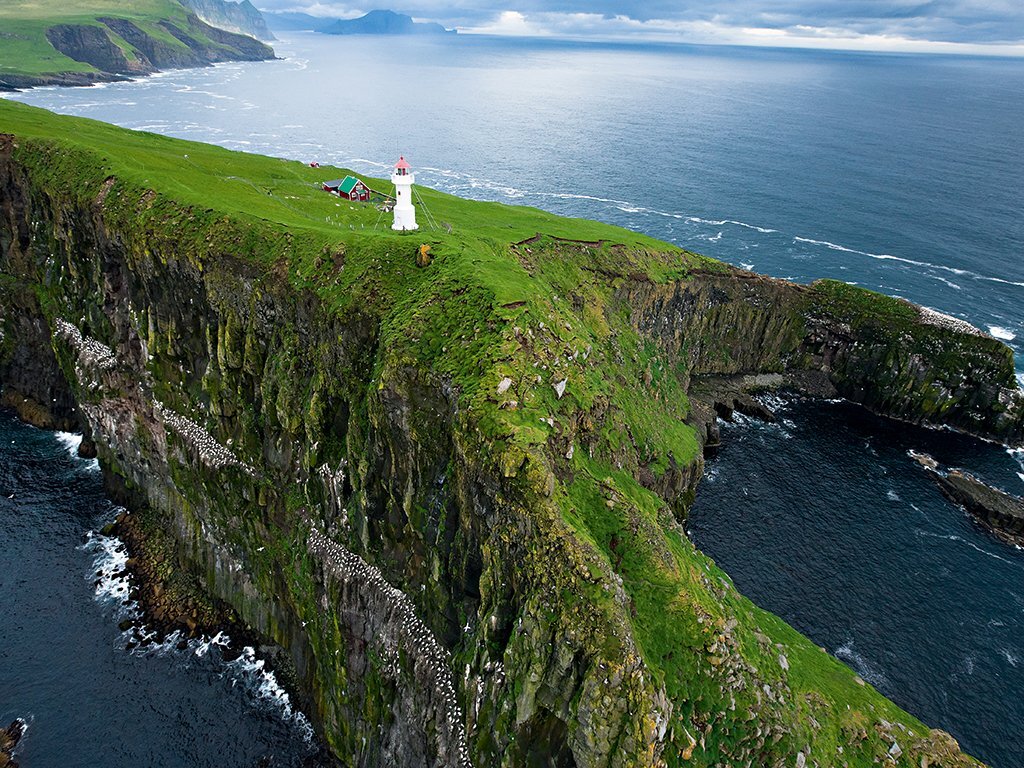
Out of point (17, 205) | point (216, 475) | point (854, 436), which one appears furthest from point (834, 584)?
point (17, 205)

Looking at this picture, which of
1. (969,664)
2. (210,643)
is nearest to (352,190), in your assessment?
(210,643)

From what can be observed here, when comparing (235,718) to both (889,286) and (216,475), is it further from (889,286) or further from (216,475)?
(889,286)

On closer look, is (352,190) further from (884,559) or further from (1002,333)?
(1002,333)

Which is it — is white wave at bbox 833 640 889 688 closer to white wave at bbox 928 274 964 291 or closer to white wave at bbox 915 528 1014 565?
white wave at bbox 915 528 1014 565

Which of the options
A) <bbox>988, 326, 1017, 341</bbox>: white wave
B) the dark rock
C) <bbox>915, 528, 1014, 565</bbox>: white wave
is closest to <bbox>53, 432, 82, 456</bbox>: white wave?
<bbox>915, 528, 1014, 565</bbox>: white wave

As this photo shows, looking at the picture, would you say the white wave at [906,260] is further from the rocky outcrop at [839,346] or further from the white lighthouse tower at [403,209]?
the white lighthouse tower at [403,209]

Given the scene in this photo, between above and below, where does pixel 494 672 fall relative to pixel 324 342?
below

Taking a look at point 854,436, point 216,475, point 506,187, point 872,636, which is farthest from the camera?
point 506,187
